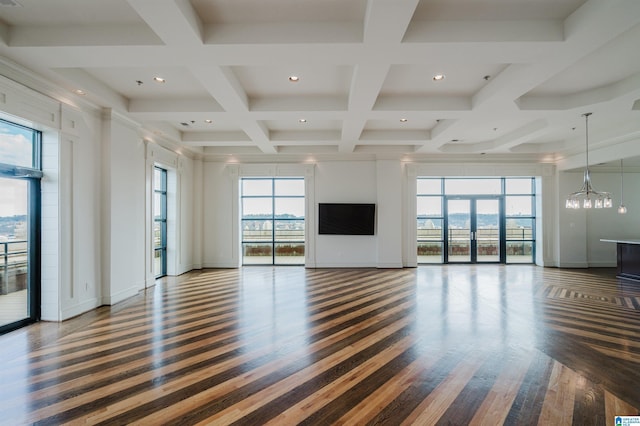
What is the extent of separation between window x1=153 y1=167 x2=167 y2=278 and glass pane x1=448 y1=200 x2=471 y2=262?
8002 mm

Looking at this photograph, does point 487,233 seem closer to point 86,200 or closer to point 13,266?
point 86,200

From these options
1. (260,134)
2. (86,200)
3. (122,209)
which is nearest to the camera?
(86,200)

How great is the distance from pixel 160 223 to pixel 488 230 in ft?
30.4

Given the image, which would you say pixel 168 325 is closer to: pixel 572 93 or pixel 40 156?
pixel 40 156

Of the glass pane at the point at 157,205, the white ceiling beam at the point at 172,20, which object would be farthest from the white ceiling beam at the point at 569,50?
the glass pane at the point at 157,205

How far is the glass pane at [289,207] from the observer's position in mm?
8719

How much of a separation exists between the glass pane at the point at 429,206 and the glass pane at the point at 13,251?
8.62m

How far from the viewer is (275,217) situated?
8.73 m

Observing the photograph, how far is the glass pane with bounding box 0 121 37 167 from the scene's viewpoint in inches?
145

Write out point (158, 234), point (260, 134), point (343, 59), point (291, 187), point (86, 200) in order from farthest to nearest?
point (291, 187), point (158, 234), point (260, 134), point (86, 200), point (343, 59)

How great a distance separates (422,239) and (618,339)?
18.2 ft

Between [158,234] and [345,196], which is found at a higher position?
[345,196]

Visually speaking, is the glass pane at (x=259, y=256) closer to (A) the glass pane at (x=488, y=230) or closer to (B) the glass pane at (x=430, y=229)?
(B) the glass pane at (x=430, y=229)

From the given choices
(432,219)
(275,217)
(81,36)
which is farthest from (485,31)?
(275,217)
